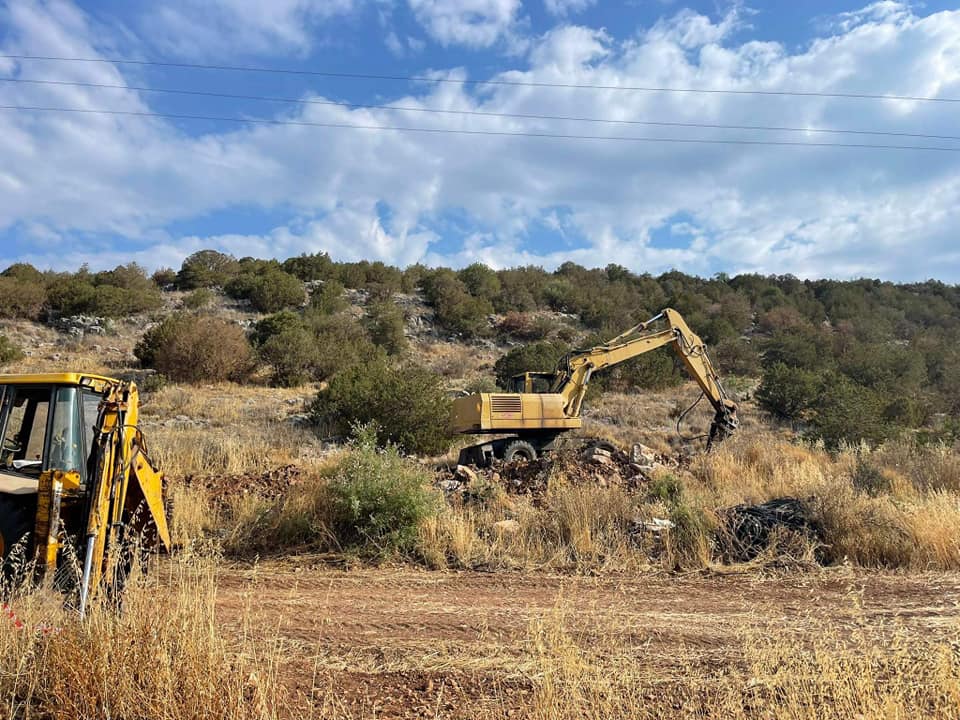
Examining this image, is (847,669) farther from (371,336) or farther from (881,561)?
(371,336)

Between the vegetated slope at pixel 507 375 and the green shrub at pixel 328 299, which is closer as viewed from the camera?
the vegetated slope at pixel 507 375

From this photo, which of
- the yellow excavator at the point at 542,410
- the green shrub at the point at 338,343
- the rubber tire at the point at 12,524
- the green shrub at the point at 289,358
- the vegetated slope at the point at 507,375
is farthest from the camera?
the green shrub at the point at 338,343

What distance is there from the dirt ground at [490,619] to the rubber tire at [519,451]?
7758 mm

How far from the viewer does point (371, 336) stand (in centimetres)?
3372

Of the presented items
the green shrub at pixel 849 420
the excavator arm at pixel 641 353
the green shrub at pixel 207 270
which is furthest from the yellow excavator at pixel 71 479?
the green shrub at pixel 207 270

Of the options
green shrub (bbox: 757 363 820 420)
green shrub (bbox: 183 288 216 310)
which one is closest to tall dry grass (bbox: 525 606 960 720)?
green shrub (bbox: 757 363 820 420)

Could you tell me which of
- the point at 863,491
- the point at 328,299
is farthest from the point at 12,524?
the point at 328,299

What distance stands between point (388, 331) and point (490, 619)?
28.9 metres

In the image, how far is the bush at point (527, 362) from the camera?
27656 millimetres

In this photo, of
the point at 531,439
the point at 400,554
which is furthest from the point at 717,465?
the point at 400,554

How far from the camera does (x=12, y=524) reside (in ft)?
16.1

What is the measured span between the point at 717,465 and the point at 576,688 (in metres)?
10.0

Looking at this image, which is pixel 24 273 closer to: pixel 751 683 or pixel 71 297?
pixel 71 297

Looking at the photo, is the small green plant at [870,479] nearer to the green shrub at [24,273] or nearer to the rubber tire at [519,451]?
the rubber tire at [519,451]
